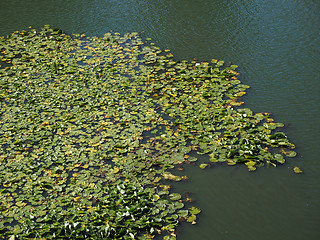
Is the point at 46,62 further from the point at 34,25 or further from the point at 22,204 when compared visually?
the point at 22,204

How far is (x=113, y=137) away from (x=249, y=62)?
12.6 ft

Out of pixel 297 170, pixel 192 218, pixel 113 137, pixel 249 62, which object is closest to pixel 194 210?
pixel 192 218

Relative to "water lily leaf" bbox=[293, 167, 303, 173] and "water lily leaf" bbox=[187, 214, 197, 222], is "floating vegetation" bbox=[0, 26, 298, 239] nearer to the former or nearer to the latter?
"water lily leaf" bbox=[187, 214, 197, 222]

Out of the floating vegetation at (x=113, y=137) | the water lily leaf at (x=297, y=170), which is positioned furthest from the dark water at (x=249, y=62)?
the floating vegetation at (x=113, y=137)

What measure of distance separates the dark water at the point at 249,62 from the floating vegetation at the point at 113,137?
0.28 m

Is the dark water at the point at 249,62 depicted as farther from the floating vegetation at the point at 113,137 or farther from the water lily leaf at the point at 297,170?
the floating vegetation at the point at 113,137

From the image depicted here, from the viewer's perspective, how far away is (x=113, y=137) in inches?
229

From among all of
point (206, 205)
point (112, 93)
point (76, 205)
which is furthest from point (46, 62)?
point (206, 205)

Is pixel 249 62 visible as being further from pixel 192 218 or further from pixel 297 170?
pixel 192 218

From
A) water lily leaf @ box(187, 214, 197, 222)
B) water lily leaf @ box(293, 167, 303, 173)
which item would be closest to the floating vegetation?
water lily leaf @ box(187, 214, 197, 222)

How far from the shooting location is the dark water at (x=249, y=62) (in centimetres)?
445

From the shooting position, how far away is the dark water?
14.6ft

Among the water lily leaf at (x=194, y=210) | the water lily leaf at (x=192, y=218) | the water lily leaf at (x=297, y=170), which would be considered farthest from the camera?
the water lily leaf at (x=297, y=170)

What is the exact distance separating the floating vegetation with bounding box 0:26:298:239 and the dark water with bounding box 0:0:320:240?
0.93ft
